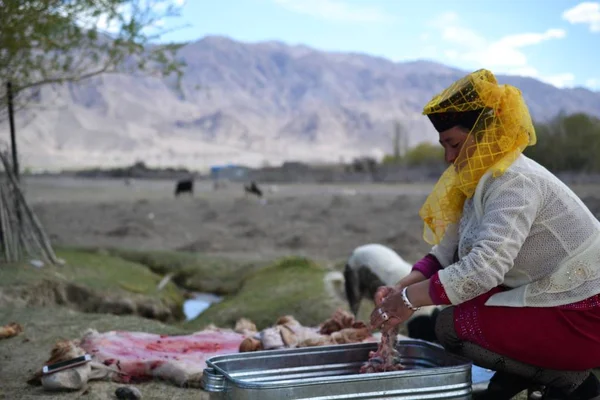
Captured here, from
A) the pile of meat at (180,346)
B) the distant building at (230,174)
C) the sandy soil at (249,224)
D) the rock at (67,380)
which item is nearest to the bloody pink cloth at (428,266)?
the pile of meat at (180,346)

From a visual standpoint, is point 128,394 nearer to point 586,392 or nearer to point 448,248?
point 448,248

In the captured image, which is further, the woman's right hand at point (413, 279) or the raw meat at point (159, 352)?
the raw meat at point (159, 352)

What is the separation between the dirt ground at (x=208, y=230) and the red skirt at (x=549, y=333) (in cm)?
246

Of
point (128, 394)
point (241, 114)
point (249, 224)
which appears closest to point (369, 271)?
point (128, 394)

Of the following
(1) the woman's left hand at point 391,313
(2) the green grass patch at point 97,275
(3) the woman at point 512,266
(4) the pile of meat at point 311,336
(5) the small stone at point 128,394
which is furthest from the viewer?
(2) the green grass patch at point 97,275

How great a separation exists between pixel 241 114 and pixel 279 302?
117 meters

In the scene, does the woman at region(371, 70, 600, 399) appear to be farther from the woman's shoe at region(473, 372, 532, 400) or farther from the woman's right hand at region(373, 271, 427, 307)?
the woman's right hand at region(373, 271, 427, 307)

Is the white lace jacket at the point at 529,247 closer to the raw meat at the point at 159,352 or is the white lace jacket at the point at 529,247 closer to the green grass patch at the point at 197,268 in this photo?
the raw meat at the point at 159,352

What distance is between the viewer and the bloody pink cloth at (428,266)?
3.96 m

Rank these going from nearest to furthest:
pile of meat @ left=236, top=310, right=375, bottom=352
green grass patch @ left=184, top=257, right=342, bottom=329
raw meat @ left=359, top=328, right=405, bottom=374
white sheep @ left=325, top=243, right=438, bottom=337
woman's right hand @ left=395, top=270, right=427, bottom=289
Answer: raw meat @ left=359, top=328, right=405, bottom=374, woman's right hand @ left=395, top=270, right=427, bottom=289, pile of meat @ left=236, top=310, right=375, bottom=352, white sheep @ left=325, top=243, right=438, bottom=337, green grass patch @ left=184, top=257, right=342, bottom=329

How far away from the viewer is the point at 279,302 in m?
9.23

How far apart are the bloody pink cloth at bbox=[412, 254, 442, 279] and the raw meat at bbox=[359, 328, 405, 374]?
0.35m

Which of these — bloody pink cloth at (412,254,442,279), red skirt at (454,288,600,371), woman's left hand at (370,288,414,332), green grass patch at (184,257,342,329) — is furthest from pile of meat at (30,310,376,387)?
green grass patch at (184,257,342,329)

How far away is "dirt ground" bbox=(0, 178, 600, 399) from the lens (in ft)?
22.4
